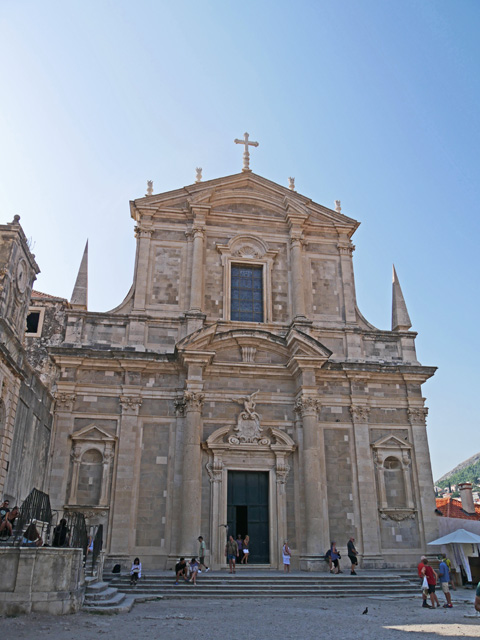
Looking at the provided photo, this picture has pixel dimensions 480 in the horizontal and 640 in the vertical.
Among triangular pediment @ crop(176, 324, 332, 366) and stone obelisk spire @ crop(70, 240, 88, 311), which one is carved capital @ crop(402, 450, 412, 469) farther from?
stone obelisk spire @ crop(70, 240, 88, 311)

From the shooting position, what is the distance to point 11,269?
44.5 feet

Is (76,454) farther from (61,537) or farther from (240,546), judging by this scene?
(61,537)

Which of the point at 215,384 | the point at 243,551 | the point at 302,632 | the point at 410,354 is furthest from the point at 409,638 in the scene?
the point at 410,354

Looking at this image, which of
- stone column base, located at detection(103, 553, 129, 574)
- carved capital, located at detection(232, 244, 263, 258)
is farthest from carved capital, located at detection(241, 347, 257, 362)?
stone column base, located at detection(103, 553, 129, 574)

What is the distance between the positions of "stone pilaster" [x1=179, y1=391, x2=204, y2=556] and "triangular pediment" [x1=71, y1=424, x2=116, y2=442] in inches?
87.8

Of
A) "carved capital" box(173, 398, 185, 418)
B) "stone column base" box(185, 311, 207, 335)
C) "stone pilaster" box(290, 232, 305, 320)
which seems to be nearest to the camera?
"carved capital" box(173, 398, 185, 418)

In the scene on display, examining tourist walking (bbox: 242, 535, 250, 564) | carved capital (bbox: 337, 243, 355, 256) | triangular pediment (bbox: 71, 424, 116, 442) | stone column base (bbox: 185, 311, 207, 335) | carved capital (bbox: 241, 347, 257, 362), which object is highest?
carved capital (bbox: 337, 243, 355, 256)

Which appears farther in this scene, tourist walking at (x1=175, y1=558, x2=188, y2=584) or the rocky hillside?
the rocky hillside

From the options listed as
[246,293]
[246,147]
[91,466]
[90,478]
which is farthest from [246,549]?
[246,147]

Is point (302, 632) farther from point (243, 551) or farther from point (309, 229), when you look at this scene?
point (309, 229)

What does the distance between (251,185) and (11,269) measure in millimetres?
10272

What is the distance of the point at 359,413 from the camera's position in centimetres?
1822

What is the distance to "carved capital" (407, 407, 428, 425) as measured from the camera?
1852 centimetres

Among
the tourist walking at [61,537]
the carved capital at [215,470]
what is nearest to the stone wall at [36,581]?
the tourist walking at [61,537]
